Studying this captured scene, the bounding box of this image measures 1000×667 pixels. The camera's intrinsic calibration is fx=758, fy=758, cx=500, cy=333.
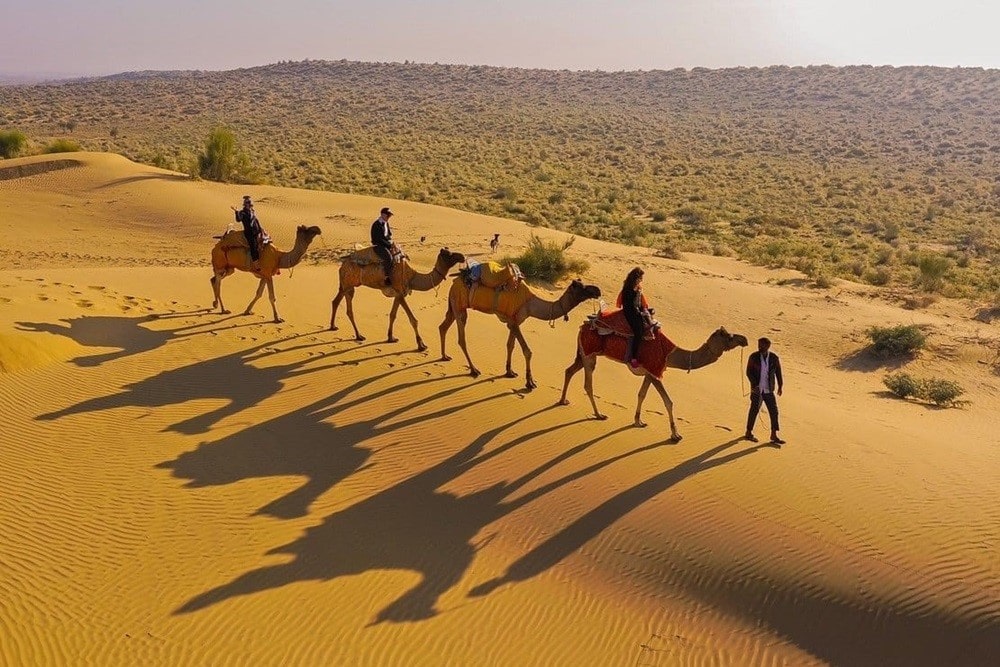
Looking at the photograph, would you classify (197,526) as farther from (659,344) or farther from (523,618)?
(659,344)

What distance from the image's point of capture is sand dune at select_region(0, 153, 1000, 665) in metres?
6.50

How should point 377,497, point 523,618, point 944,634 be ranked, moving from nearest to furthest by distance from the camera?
point 944,634
point 523,618
point 377,497

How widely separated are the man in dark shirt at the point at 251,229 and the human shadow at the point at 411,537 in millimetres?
6849

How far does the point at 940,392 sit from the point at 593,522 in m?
8.61

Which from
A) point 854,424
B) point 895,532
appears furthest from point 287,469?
point 854,424

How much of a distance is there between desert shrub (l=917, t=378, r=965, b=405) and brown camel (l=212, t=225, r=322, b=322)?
11196mm

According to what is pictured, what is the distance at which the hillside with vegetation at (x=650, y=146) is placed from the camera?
31.4 metres

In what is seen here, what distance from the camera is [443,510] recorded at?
8156mm

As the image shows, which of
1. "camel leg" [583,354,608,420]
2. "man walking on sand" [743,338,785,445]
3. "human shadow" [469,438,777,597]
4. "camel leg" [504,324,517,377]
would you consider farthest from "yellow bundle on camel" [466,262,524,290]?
"human shadow" [469,438,777,597]

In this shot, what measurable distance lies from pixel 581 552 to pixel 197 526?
3.93 metres

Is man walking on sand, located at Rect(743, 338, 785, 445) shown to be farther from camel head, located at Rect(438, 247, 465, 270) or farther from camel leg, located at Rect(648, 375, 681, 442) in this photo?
camel head, located at Rect(438, 247, 465, 270)

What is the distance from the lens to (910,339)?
15898 millimetres

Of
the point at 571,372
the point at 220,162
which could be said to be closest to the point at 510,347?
the point at 571,372

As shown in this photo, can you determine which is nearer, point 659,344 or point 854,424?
point 659,344
